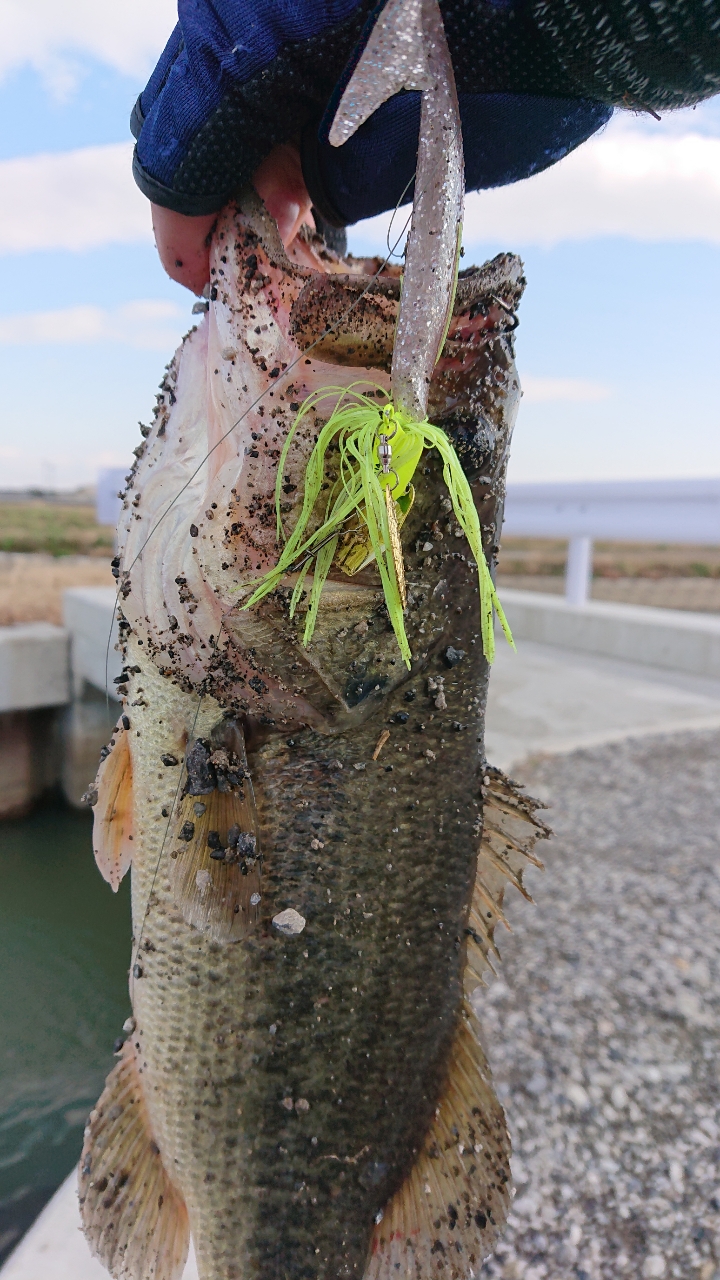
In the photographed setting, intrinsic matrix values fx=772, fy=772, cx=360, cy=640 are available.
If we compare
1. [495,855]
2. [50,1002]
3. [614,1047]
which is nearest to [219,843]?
[495,855]

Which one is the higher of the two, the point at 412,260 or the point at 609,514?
the point at 412,260

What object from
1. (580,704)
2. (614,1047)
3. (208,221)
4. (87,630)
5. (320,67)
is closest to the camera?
(320,67)

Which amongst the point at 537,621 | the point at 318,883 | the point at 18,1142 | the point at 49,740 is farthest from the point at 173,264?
the point at 49,740

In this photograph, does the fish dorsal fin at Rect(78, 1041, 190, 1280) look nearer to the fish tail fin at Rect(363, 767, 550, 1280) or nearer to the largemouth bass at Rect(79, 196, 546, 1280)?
the largemouth bass at Rect(79, 196, 546, 1280)

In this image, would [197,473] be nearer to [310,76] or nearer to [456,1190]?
[310,76]

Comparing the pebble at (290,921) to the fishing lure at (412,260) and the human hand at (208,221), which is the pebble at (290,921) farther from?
the human hand at (208,221)

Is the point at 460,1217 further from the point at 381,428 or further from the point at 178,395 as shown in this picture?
Result: the point at 178,395
